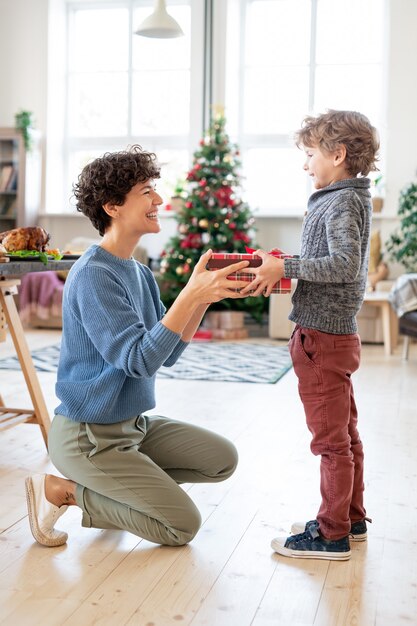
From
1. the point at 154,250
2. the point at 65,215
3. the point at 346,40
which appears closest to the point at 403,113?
the point at 346,40

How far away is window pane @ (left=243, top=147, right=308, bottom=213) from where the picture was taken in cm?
852

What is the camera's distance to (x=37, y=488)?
2.31m

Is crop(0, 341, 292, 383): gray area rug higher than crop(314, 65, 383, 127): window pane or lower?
lower

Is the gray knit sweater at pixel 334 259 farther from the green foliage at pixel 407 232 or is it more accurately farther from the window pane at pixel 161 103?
the window pane at pixel 161 103

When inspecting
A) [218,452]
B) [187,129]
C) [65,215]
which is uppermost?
[187,129]

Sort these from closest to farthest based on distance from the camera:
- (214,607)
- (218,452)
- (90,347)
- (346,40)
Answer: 1. (214,607)
2. (90,347)
3. (218,452)
4. (346,40)

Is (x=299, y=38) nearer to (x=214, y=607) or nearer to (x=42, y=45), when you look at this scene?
(x=42, y=45)

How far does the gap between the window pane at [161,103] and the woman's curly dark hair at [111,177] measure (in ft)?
21.4

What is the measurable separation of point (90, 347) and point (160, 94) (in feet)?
22.6

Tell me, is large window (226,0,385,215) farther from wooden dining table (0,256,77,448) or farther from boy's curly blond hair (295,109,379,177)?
boy's curly blond hair (295,109,379,177)

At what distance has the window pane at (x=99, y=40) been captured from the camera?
884 centimetres

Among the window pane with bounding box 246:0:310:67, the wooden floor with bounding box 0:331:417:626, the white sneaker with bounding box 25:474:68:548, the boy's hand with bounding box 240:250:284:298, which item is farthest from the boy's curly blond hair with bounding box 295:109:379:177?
the window pane with bounding box 246:0:310:67

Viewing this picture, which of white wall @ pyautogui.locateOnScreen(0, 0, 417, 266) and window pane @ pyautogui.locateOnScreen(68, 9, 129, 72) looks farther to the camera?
window pane @ pyautogui.locateOnScreen(68, 9, 129, 72)

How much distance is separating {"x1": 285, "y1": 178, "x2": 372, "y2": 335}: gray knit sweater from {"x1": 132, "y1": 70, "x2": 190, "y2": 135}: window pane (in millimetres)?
6681
